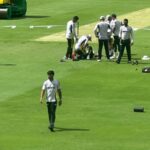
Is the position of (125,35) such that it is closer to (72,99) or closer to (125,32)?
(125,32)

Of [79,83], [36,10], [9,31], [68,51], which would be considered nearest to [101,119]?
[79,83]

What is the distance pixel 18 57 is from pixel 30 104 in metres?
12.4

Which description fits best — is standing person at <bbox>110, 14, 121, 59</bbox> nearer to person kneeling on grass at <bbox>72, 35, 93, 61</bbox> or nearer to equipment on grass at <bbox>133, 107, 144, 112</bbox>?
person kneeling on grass at <bbox>72, 35, 93, 61</bbox>

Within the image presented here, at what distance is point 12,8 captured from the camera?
63.5 m

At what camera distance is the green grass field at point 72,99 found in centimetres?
2503

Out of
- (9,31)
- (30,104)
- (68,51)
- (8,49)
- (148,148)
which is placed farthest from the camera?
(9,31)

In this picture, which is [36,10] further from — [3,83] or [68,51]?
[3,83]

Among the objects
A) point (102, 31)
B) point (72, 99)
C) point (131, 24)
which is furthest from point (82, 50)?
point (131, 24)

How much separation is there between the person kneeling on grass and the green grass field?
977mm

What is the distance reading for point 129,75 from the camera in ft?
122

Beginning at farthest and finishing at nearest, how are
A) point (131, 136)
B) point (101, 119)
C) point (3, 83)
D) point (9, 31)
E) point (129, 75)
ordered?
point (9, 31) < point (129, 75) < point (3, 83) < point (101, 119) < point (131, 136)

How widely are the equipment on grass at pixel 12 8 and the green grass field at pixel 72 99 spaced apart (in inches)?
347

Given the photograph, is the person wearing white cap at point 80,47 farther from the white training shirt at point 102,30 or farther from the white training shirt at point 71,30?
the white training shirt at point 102,30

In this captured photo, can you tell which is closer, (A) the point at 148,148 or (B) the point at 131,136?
(A) the point at 148,148
